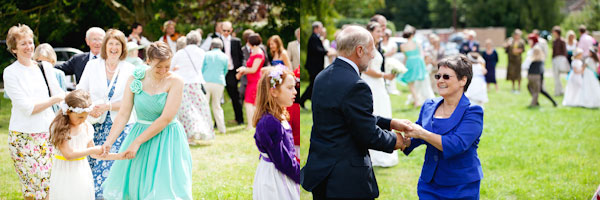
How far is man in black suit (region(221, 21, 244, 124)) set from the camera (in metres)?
8.65

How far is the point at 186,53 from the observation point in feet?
27.3

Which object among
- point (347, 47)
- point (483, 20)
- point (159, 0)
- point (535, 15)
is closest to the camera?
point (347, 47)

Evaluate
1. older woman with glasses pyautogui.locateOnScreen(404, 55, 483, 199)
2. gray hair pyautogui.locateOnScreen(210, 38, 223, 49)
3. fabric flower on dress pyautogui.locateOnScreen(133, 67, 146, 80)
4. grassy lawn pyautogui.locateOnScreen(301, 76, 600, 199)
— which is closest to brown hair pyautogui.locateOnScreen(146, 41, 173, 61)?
fabric flower on dress pyautogui.locateOnScreen(133, 67, 146, 80)

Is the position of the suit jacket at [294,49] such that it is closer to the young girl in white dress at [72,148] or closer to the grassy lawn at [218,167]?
the grassy lawn at [218,167]

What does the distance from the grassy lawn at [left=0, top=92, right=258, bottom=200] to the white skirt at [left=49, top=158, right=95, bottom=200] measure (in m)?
1.03

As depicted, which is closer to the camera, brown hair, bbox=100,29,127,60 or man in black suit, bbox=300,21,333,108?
brown hair, bbox=100,29,127,60

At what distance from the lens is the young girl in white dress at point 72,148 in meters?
4.81

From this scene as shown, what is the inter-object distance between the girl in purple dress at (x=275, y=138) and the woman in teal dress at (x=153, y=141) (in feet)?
2.11

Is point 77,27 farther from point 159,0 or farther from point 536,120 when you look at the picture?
point 536,120

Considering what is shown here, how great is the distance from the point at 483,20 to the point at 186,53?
58485 millimetres

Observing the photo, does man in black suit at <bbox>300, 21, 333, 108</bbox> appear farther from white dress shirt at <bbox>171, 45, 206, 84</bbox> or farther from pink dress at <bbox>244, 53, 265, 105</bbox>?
white dress shirt at <bbox>171, 45, 206, 84</bbox>

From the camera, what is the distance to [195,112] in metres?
8.69

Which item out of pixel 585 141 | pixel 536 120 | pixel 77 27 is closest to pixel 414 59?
pixel 536 120

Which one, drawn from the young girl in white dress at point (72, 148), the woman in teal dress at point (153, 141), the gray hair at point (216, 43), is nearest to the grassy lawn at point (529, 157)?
the woman in teal dress at point (153, 141)
